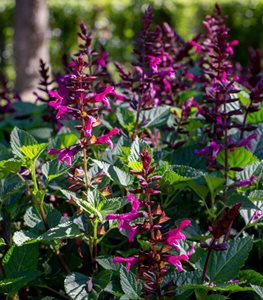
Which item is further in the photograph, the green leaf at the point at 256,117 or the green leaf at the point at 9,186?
the green leaf at the point at 256,117

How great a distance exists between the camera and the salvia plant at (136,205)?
5.40 feet


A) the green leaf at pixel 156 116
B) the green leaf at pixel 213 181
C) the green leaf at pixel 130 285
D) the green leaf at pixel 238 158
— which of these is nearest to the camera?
the green leaf at pixel 130 285

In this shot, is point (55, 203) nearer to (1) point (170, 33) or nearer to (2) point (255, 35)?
(1) point (170, 33)

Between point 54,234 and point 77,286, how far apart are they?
0.60 ft

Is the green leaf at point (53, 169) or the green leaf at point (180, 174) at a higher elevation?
the green leaf at point (180, 174)

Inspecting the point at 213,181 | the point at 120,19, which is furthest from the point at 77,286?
the point at 120,19

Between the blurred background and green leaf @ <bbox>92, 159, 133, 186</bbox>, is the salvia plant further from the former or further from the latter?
the blurred background

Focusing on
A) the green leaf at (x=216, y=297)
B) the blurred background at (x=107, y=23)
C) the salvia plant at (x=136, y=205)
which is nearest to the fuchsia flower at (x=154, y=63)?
the salvia plant at (x=136, y=205)

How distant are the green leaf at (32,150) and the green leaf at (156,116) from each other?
0.56 metres

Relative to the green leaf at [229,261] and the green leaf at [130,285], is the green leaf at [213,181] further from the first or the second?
the green leaf at [130,285]

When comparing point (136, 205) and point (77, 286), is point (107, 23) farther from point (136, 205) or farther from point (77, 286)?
point (136, 205)

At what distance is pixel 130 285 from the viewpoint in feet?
5.52

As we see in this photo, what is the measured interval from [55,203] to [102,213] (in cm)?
72

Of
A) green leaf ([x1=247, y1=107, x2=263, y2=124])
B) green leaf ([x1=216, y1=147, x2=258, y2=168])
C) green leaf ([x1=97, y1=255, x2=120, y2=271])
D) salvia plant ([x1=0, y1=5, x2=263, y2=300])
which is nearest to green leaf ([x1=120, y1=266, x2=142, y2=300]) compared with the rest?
salvia plant ([x1=0, y1=5, x2=263, y2=300])
